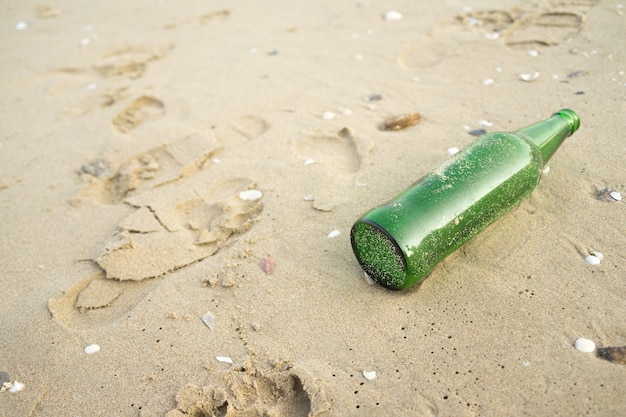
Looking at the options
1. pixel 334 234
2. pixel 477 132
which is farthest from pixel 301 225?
pixel 477 132

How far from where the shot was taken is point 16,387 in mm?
1696

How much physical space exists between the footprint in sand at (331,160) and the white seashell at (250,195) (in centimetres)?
25

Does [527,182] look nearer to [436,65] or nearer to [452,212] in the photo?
[452,212]

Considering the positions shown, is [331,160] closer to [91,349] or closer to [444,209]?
[444,209]

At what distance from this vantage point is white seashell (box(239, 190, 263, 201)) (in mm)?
2336

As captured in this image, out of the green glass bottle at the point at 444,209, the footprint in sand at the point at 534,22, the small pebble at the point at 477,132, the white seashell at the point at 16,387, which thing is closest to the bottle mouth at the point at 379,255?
the green glass bottle at the point at 444,209

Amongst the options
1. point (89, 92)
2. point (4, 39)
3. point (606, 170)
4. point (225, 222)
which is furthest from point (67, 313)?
point (4, 39)

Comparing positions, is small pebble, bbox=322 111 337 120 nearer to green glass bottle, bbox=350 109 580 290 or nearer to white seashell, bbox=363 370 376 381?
green glass bottle, bbox=350 109 580 290

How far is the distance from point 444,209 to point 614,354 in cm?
69

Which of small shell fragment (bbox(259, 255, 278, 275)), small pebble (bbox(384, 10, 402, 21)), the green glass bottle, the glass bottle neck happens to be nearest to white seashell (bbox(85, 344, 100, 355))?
small shell fragment (bbox(259, 255, 278, 275))

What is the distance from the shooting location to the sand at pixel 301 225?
159cm

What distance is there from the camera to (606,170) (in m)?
2.19

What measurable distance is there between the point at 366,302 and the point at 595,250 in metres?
0.91

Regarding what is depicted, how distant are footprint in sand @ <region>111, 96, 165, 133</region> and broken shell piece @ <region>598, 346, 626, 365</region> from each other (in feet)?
8.73
